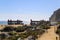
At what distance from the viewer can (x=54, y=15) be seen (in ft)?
156

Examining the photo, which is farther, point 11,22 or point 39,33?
point 11,22

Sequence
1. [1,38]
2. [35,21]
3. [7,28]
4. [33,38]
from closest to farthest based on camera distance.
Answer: [33,38] → [1,38] → [7,28] → [35,21]

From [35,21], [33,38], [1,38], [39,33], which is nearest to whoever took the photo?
[33,38]

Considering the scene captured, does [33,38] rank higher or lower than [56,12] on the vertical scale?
lower

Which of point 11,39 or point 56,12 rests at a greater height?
point 56,12

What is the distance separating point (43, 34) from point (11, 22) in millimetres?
18575

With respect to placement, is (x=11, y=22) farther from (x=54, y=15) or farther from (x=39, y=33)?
(x=39, y=33)

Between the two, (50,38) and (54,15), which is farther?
(54,15)

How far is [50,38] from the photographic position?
27.2 m

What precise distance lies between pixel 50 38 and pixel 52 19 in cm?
2110

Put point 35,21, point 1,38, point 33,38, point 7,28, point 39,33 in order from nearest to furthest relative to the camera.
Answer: point 33,38, point 1,38, point 39,33, point 7,28, point 35,21

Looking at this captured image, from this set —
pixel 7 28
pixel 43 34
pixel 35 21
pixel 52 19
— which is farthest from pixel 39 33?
pixel 52 19

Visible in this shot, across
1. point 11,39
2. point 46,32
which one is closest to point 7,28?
point 46,32

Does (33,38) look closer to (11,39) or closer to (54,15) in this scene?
(11,39)
